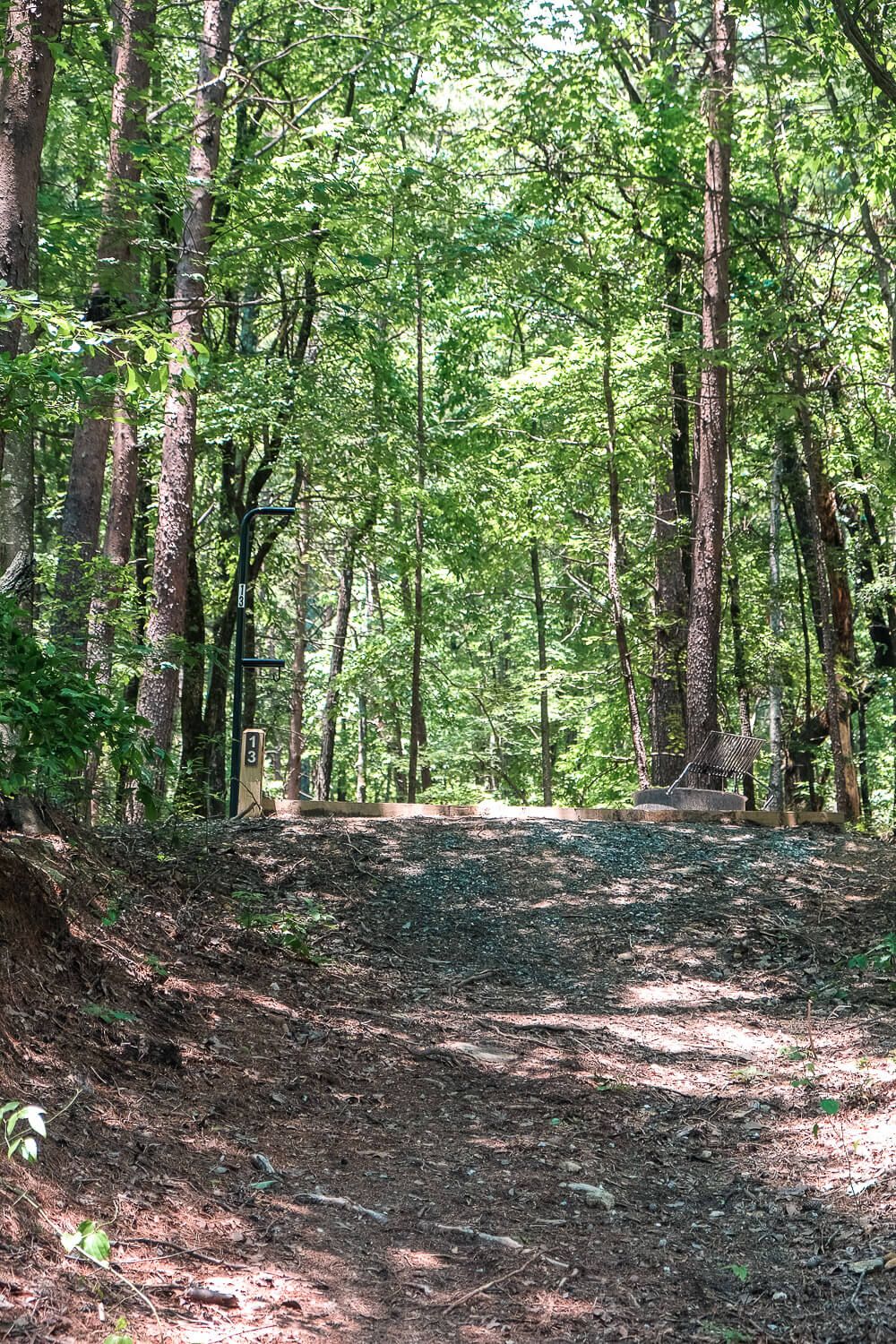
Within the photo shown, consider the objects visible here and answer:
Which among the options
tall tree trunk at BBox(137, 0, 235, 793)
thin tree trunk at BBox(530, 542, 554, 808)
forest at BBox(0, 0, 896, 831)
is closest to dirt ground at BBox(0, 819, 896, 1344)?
forest at BBox(0, 0, 896, 831)

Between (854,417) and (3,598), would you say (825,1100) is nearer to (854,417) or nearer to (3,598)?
(3,598)

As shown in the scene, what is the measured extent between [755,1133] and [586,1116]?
68cm

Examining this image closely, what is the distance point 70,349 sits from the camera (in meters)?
4.07

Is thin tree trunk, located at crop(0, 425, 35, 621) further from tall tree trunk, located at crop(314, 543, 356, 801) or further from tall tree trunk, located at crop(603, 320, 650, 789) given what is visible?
tall tree trunk, located at crop(314, 543, 356, 801)

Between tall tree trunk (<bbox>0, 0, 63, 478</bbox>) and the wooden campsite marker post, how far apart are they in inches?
203

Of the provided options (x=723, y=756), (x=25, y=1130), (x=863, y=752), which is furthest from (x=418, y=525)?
(x=25, y=1130)

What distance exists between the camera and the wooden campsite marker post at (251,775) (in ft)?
33.5

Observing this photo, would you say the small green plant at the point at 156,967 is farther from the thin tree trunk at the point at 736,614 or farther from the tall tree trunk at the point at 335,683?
the tall tree trunk at the point at 335,683

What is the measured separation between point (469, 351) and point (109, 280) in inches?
491

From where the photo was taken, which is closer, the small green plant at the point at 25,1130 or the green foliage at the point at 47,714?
the small green plant at the point at 25,1130

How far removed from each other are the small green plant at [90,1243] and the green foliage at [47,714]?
1.71m

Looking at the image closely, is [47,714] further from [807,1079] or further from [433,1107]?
[807,1079]

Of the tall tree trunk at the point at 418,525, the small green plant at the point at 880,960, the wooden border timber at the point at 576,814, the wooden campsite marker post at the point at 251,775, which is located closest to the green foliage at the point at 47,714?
the small green plant at the point at 880,960

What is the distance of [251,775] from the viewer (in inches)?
404
